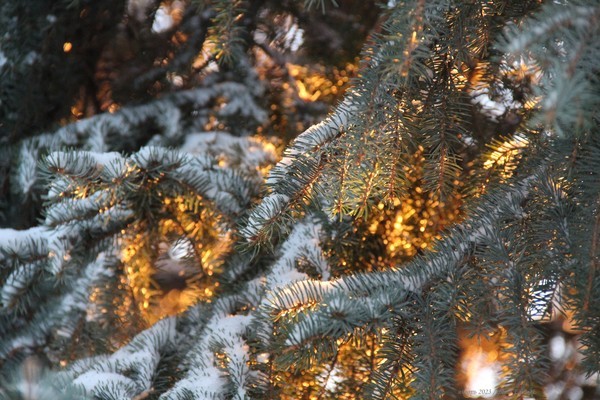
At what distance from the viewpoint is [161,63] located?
110 centimetres

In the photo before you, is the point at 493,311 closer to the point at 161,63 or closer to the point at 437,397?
the point at 437,397

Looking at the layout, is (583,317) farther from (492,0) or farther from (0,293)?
(0,293)

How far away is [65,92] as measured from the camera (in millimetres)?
1095

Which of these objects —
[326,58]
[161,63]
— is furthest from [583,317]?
[161,63]

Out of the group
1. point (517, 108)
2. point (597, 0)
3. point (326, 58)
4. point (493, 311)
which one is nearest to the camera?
point (597, 0)

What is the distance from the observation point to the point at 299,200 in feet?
1.99

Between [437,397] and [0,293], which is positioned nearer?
[437,397]

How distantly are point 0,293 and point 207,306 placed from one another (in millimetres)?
296

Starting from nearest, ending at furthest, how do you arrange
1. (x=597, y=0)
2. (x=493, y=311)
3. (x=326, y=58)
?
(x=597, y=0)
(x=493, y=311)
(x=326, y=58)

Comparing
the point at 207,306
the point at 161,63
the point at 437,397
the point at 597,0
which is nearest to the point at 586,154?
the point at 597,0

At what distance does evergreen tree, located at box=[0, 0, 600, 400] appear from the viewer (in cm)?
54

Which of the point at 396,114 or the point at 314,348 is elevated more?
the point at 396,114

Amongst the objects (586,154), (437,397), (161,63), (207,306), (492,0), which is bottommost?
(437,397)

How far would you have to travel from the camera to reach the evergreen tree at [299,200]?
1.77 feet
